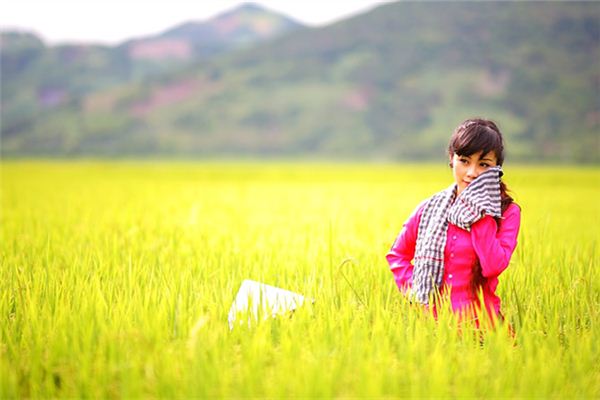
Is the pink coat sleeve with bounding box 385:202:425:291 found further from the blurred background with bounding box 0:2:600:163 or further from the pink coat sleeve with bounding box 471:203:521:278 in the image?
the blurred background with bounding box 0:2:600:163

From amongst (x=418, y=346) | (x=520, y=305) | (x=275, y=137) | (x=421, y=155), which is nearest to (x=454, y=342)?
(x=418, y=346)

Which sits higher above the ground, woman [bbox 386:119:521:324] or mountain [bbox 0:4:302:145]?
mountain [bbox 0:4:302:145]

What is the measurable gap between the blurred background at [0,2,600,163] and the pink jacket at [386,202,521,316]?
197ft

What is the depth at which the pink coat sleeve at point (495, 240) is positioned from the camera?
225 centimetres

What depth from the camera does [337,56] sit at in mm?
103750

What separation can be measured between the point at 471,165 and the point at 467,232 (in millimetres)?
286

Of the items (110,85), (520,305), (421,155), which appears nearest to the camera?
(520,305)

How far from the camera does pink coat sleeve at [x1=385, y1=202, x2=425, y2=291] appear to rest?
2531mm

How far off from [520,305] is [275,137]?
79.7m

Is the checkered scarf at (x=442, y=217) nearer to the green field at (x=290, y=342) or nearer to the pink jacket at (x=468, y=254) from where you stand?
the pink jacket at (x=468, y=254)

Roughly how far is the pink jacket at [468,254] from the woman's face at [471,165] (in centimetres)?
19

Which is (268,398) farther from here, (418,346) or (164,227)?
(164,227)

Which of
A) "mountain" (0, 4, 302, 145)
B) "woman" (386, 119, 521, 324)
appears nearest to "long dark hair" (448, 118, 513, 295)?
"woman" (386, 119, 521, 324)

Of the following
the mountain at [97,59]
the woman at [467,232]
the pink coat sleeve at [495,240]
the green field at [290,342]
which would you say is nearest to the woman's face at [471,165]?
the woman at [467,232]
